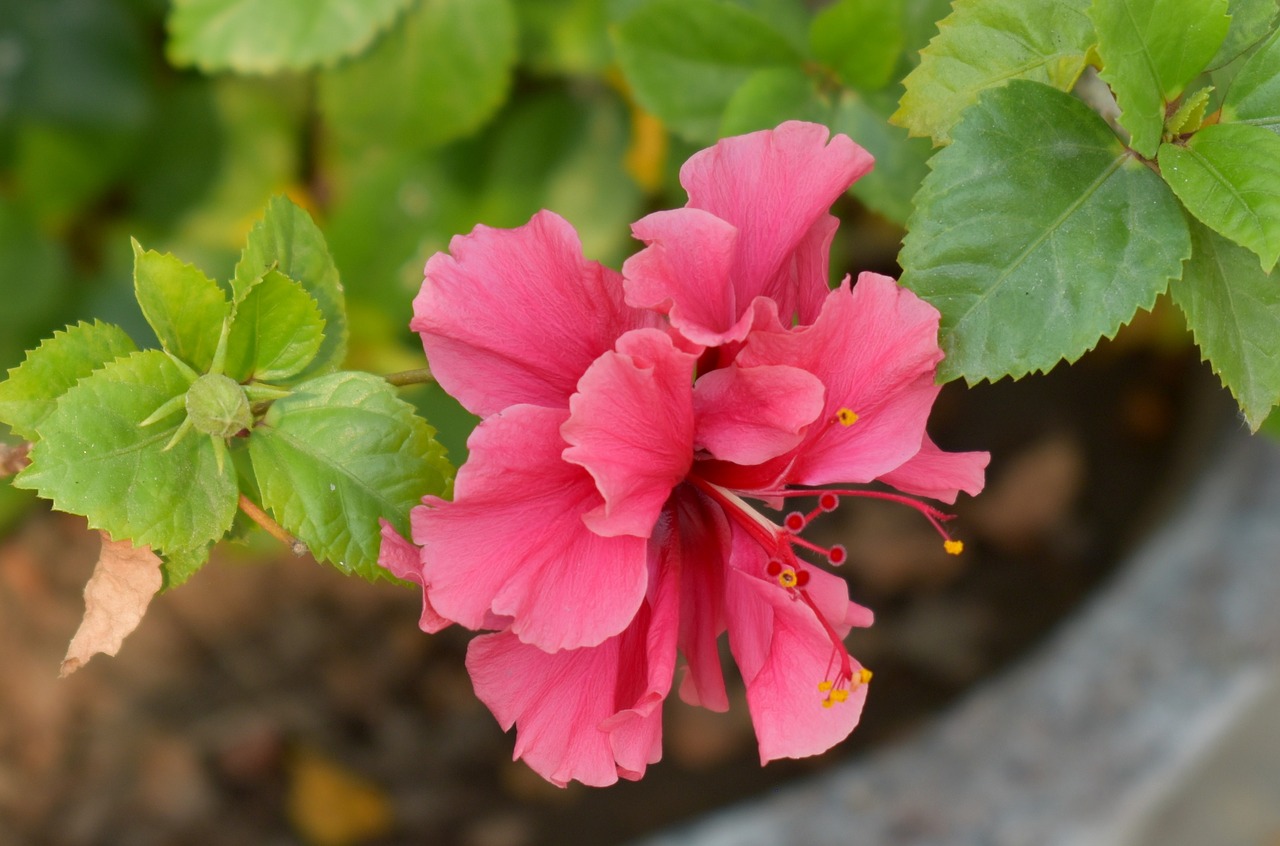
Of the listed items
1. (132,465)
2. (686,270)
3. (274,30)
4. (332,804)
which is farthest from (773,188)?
(332,804)

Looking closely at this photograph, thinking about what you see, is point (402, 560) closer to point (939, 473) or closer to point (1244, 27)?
point (939, 473)

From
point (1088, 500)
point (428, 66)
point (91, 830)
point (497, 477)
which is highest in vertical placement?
point (497, 477)

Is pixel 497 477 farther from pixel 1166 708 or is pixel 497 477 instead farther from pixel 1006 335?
pixel 1166 708

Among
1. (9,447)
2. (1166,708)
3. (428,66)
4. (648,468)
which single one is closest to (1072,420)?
(1166,708)

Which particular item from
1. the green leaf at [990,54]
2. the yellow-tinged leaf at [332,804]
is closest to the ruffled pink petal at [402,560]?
the green leaf at [990,54]

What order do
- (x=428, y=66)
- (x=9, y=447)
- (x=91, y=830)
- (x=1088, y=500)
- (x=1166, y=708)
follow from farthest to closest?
(x=1088, y=500)
(x=91, y=830)
(x=1166, y=708)
(x=428, y=66)
(x=9, y=447)

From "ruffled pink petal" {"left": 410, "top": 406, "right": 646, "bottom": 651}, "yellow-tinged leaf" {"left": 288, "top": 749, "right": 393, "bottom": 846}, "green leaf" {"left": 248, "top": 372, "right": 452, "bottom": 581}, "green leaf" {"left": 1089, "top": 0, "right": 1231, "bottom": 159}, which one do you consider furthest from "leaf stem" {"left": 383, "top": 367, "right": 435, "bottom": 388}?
"yellow-tinged leaf" {"left": 288, "top": 749, "right": 393, "bottom": 846}
